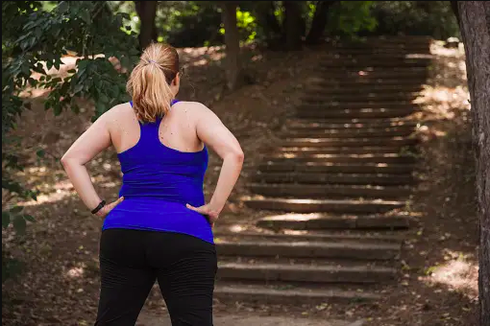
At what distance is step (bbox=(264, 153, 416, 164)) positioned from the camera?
12.1 metres

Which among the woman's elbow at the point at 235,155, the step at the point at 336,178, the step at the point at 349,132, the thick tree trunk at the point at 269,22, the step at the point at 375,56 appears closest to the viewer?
the woman's elbow at the point at 235,155

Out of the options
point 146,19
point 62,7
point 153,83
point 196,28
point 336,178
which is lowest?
point 336,178

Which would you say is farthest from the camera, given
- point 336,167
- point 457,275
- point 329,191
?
point 336,167

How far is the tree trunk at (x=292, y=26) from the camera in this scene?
18.8 m

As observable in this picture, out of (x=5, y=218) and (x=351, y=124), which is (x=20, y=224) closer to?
(x=5, y=218)

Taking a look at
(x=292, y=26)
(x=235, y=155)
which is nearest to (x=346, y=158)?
(x=292, y=26)

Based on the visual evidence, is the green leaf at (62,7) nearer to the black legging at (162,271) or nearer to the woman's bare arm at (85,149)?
the woman's bare arm at (85,149)

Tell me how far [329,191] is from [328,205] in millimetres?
607

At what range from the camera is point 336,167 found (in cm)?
1215

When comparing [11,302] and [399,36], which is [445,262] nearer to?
[11,302]

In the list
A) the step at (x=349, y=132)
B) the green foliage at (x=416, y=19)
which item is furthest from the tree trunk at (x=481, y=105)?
the green foliage at (x=416, y=19)

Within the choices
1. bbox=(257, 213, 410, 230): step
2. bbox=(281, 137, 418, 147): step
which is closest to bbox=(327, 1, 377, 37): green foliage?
bbox=(281, 137, 418, 147): step

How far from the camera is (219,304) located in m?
8.83

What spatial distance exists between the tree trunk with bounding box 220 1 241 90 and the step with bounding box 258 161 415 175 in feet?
13.8
